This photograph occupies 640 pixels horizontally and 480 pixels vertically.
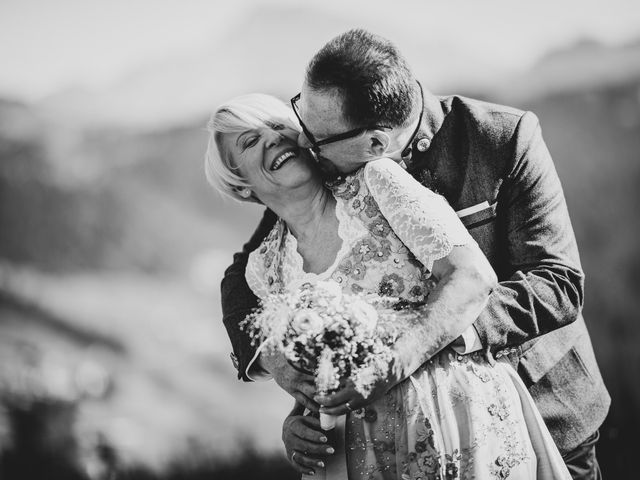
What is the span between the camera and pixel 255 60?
6.11m

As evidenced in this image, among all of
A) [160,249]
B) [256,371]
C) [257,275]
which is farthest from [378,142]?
[160,249]

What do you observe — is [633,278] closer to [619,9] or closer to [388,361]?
[619,9]

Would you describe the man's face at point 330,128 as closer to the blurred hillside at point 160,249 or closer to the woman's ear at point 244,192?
the woman's ear at point 244,192

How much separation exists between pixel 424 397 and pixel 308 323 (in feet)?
1.63

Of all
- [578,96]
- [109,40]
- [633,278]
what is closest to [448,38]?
[578,96]

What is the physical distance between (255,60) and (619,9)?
2989 millimetres

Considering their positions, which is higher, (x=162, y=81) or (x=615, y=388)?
(x=162, y=81)

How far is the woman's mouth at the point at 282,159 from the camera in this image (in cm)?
256

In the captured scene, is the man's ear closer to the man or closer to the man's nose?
the man

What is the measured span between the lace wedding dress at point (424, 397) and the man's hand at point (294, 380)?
0.15m

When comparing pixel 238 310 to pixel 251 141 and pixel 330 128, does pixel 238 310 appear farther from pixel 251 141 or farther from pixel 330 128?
pixel 330 128

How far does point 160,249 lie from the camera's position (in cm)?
580

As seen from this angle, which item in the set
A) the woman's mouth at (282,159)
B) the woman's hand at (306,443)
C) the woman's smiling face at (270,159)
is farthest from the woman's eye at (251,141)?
the woman's hand at (306,443)

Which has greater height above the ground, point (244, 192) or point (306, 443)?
point (244, 192)
